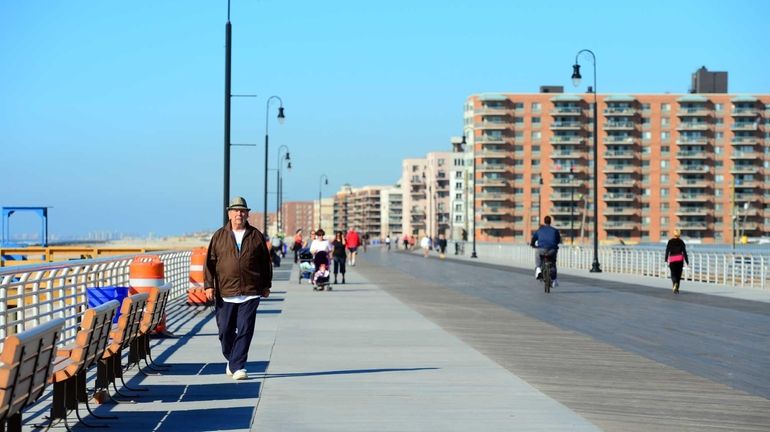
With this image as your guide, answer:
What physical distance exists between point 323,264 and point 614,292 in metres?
7.94

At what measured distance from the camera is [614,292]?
32.2 m

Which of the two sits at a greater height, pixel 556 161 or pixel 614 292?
pixel 556 161

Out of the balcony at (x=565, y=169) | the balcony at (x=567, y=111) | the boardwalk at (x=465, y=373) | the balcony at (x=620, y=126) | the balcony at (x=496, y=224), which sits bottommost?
the boardwalk at (x=465, y=373)

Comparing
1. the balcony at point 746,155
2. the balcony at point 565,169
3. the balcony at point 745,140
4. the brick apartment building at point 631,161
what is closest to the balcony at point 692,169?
the brick apartment building at point 631,161

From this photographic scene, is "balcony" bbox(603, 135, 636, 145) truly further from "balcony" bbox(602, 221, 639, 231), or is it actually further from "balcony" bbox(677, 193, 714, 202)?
"balcony" bbox(602, 221, 639, 231)

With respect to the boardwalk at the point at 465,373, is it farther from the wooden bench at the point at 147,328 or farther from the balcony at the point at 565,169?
the balcony at the point at 565,169

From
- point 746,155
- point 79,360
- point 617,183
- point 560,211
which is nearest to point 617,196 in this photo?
point 617,183

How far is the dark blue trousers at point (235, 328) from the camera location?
1165cm

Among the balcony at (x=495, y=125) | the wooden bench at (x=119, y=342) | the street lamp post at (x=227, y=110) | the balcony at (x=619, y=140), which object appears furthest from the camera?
the balcony at (x=495, y=125)

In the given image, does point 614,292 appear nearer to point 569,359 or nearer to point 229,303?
point 569,359

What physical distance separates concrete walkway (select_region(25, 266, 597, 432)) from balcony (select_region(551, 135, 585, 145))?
14749cm

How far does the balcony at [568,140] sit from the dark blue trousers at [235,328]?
154 meters

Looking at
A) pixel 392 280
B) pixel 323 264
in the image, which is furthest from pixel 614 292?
pixel 392 280

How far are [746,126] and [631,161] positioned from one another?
1654 centimetres
